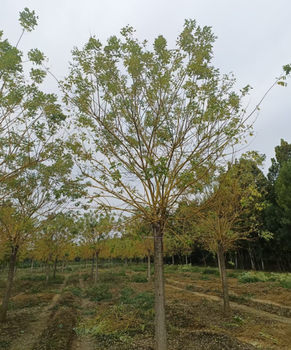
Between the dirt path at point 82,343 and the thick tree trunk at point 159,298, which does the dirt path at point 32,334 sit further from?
the thick tree trunk at point 159,298

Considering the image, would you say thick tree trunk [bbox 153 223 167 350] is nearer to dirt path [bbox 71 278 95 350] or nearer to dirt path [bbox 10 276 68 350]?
dirt path [bbox 71 278 95 350]

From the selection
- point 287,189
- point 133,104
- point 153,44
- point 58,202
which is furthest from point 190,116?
point 287,189

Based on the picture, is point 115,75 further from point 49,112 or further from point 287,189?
point 287,189

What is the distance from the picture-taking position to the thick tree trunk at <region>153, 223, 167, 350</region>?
432cm

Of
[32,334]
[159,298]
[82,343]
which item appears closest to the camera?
[159,298]

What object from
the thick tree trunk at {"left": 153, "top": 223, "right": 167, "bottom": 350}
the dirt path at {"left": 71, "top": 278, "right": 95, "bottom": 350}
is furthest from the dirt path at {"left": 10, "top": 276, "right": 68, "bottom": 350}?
the thick tree trunk at {"left": 153, "top": 223, "right": 167, "bottom": 350}

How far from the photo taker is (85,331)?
794 cm

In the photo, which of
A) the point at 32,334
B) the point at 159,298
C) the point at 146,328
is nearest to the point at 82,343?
the point at 146,328

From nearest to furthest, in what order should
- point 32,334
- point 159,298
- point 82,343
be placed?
point 159,298 → point 82,343 → point 32,334

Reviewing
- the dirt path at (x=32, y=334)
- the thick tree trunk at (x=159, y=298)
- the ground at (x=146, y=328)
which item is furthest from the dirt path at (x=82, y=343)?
the thick tree trunk at (x=159, y=298)

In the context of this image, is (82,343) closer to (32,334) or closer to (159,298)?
(32,334)

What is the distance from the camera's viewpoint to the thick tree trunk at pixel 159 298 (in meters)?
4.32

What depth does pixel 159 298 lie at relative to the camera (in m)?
4.48

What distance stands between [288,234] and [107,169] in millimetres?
26134
